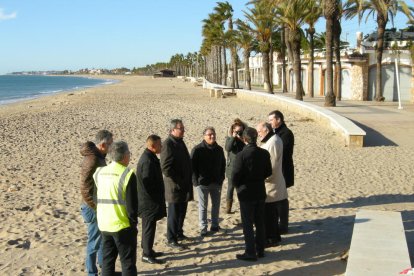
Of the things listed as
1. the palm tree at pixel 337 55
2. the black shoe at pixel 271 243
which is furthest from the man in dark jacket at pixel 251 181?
the palm tree at pixel 337 55

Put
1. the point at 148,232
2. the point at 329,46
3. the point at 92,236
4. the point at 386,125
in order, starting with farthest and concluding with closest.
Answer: the point at 329,46, the point at 386,125, the point at 148,232, the point at 92,236

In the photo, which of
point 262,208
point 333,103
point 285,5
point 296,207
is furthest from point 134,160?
point 285,5

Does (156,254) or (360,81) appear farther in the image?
(360,81)

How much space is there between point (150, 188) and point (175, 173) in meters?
0.60

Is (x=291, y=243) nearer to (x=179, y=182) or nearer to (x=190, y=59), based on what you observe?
(x=179, y=182)

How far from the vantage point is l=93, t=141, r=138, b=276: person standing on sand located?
421 cm

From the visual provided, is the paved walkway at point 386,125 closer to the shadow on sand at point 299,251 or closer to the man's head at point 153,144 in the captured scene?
the shadow on sand at point 299,251

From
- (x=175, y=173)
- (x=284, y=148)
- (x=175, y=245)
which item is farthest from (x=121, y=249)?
(x=284, y=148)

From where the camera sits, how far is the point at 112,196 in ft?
14.0

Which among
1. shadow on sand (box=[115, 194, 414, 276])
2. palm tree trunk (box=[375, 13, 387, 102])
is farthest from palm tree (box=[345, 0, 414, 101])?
shadow on sand (box=[115, 194, 414, 276])

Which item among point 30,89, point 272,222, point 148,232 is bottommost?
point 272,222

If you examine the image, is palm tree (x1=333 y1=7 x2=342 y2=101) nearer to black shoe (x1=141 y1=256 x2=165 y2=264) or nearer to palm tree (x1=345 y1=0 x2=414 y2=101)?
palm tree (x1=345 y1=0 x2=414 y2=101)

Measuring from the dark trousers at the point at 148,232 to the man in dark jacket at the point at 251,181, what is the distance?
1035 mm

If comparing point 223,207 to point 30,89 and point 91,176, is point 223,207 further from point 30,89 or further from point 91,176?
point 30,89
